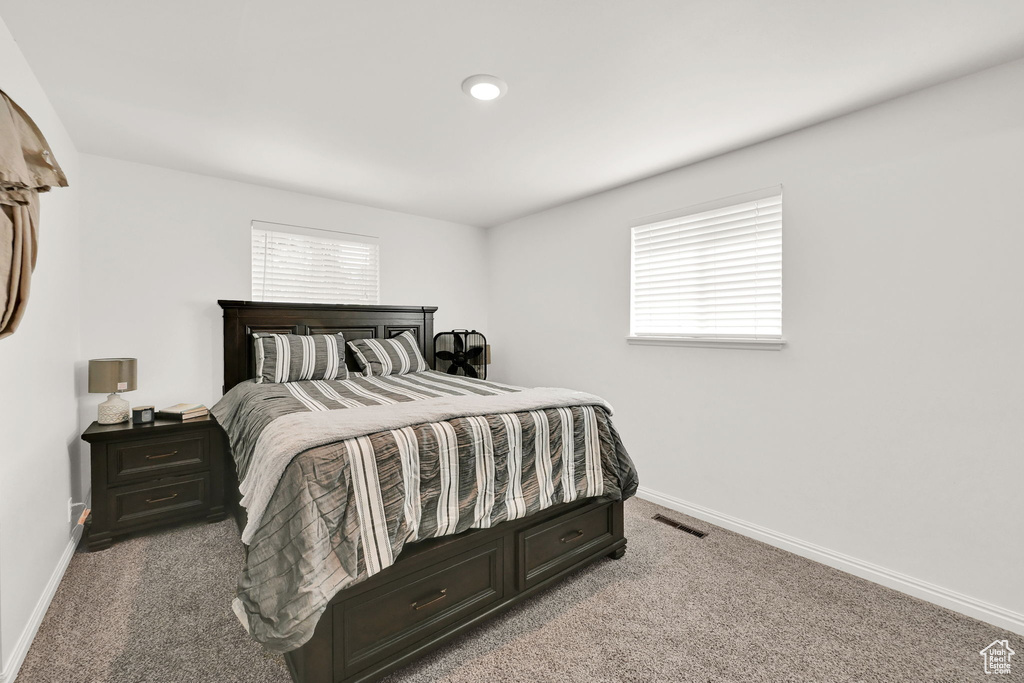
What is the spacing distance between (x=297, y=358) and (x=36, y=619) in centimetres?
175

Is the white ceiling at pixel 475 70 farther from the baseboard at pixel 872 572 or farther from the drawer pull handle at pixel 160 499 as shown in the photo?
the baseboard at pixel 872 572

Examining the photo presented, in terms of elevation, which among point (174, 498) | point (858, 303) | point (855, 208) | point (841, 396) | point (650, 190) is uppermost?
point (650, 190)

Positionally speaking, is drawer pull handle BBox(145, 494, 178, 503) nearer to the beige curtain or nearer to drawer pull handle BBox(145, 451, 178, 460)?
drawer pull handle BBox(145, 451, 178, 460)

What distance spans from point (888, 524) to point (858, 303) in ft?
3.66

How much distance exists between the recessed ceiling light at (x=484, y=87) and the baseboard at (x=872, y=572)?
111 inches

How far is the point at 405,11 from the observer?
1.61 meters

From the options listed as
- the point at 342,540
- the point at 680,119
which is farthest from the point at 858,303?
the point at 342,540

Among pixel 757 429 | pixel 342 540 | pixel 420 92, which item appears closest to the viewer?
pixel 342 540

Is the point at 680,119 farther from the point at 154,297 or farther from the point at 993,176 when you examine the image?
the point at 154,297

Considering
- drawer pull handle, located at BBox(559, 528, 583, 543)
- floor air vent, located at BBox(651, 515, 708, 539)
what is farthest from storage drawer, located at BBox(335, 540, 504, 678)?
floor air vent, located at BBox(651, 515, 708, 539)

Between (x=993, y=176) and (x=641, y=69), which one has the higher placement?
(x=641, y=69)

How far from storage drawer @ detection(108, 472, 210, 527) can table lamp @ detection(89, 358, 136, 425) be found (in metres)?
0.46

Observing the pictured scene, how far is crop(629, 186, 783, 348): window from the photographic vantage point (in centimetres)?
270

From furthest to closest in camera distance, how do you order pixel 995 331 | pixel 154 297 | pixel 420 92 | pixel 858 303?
1. pixel 154 297
2. pixel 858 303
3. pixel 420 92
4. pixel 995 331
